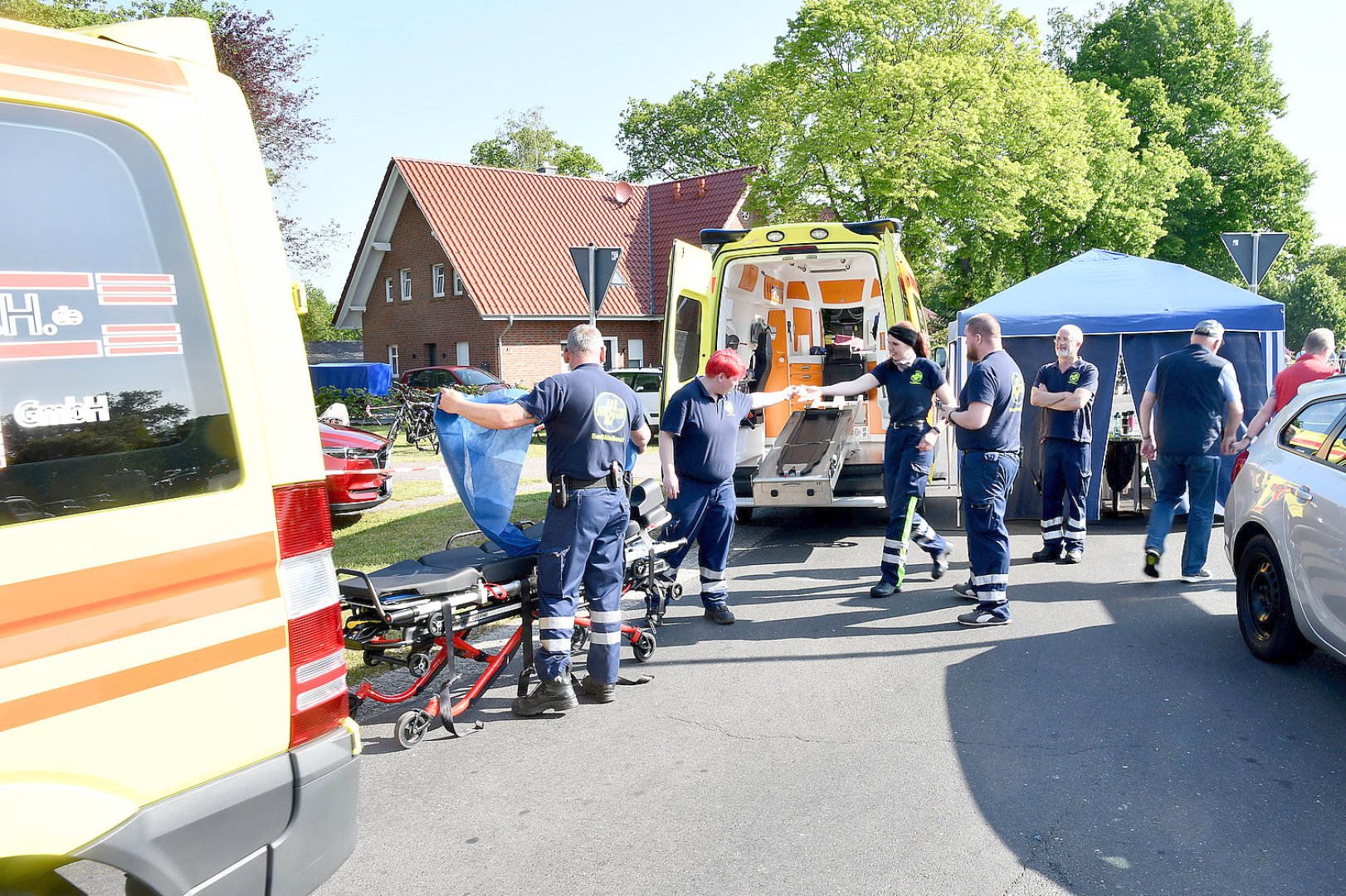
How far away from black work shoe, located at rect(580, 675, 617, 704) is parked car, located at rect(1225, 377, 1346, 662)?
11.0ft

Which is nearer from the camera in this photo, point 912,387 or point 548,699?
point 548,699

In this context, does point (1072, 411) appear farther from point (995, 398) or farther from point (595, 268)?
point (595, 268)

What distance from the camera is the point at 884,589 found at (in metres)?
6.71

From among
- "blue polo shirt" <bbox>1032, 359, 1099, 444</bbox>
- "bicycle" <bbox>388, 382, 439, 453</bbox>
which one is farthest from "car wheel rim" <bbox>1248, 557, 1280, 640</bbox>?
"bicycle" <bbox>388, 382, 439, 453</bbox>

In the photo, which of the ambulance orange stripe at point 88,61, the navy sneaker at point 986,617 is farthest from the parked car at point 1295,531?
Result: the ambulance orange stripe at point 88,61

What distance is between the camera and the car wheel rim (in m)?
5.01

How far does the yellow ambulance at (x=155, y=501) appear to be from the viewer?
1887 mm

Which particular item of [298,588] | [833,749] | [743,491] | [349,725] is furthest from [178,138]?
[743,491]

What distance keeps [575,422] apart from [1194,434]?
15.1ft

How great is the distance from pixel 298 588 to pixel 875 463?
6.92m

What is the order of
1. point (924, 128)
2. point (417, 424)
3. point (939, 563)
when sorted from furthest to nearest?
point (924, 128), point (417, 424), point (939, 563)

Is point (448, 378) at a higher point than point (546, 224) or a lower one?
lower

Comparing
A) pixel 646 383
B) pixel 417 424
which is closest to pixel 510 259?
pixel 646 383

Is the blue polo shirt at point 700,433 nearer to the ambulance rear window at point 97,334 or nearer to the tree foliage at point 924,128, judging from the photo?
the ambulance rear window at point 97,334
